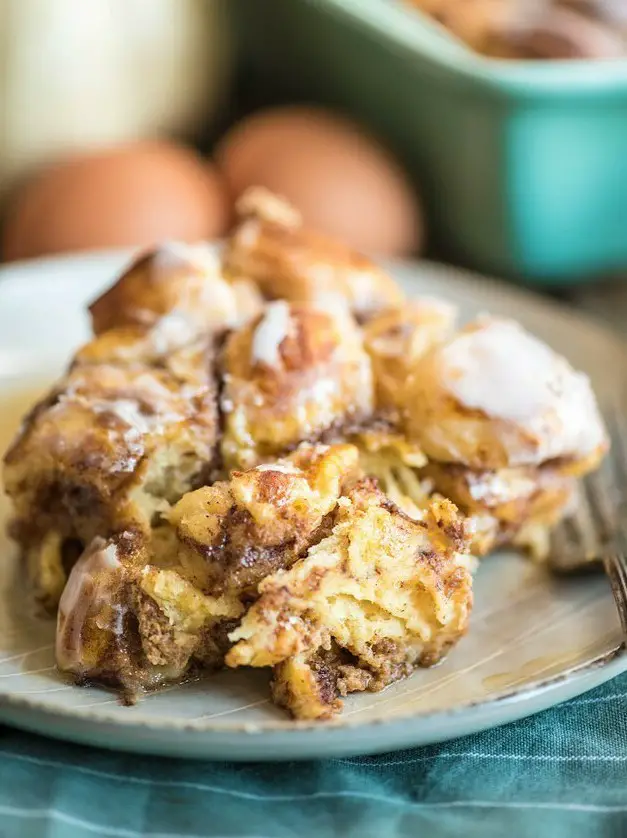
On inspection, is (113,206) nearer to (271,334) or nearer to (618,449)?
(271,334)

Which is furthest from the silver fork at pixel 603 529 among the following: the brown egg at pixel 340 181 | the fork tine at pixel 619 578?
the brown egg at pixel 340 181

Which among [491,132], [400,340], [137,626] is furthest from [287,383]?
[491,132]

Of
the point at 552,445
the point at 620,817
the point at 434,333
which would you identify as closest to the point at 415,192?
the point at 434,333

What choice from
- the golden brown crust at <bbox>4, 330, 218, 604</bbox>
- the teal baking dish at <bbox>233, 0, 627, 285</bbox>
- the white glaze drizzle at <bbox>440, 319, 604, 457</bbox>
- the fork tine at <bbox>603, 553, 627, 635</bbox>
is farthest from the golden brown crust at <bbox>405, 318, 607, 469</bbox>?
the teal baking dish at <bbox>233, 0, 627, 285</bbox>

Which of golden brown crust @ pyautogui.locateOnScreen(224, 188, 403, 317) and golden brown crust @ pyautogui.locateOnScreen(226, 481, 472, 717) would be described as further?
golden brown crust @ pyautogui.locateOnScreen(224, 188, 403, 317)

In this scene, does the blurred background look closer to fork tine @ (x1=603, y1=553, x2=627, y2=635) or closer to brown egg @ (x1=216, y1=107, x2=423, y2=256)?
brown egg @ (x1=216, y1=107, x2=423, y2=256)

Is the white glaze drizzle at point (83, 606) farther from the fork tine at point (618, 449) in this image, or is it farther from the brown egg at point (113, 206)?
the brown egg at point (113, 206)
